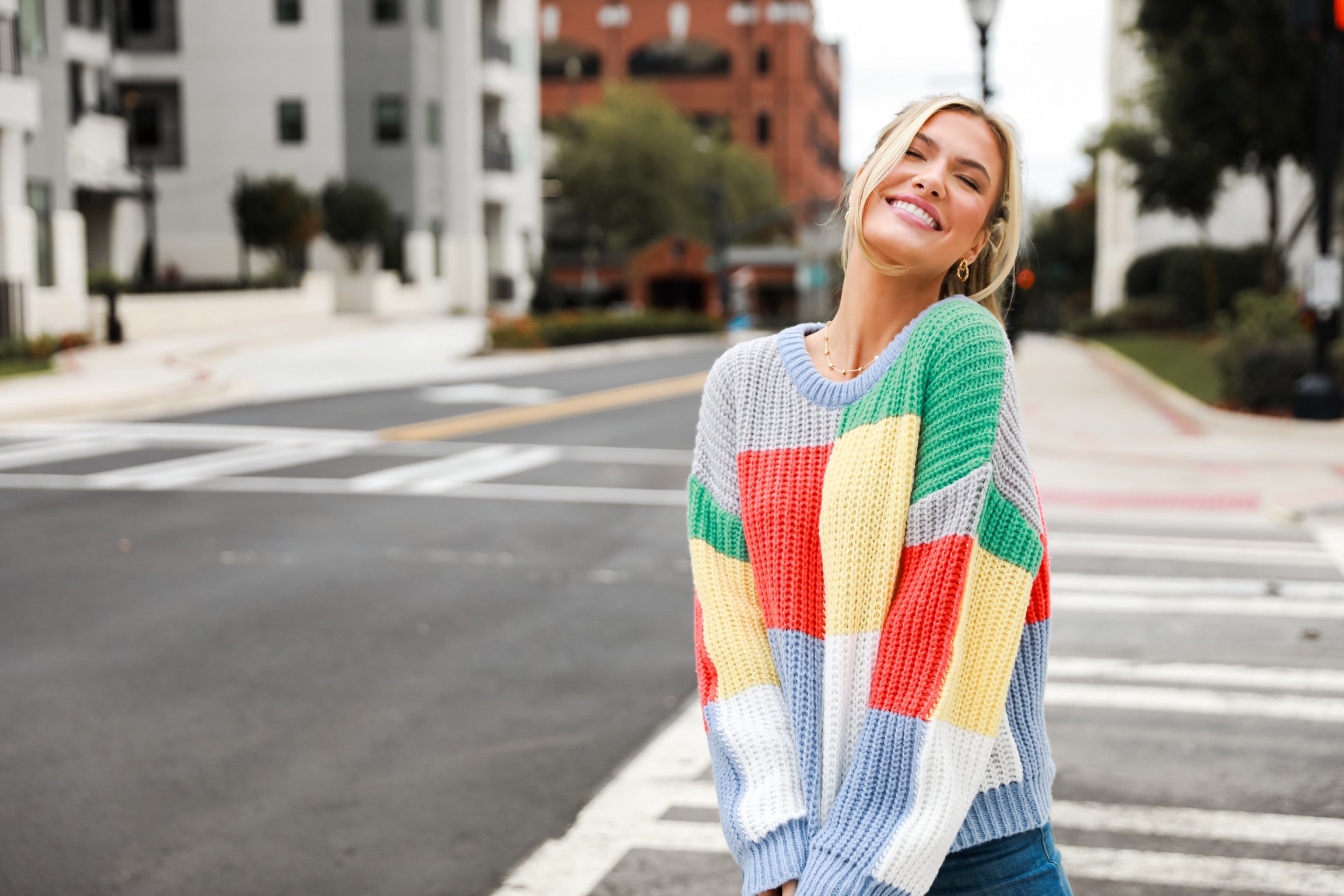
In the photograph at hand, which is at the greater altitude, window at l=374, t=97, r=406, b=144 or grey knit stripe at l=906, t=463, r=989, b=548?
window at l=374, t=97, r=406, b=144

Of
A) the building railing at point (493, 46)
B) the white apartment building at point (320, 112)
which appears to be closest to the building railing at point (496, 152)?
the white apartment building at point (320, 112)

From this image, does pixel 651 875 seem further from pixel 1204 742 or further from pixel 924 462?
pixel 924 462

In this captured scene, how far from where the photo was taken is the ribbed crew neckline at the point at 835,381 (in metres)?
2.18

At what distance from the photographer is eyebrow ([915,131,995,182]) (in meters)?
2.25

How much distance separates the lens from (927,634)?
2.04 metres

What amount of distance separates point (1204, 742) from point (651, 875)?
2706 mm

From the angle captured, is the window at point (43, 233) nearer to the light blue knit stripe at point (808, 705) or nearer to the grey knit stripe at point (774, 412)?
the grey knit stripe at point (774, 412)

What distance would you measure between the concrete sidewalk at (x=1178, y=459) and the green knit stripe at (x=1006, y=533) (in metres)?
11.0

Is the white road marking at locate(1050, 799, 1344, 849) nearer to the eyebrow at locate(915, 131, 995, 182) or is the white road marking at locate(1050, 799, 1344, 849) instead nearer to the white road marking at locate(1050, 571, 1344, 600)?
the eyebrow at locate(915, 131, 995, 182)

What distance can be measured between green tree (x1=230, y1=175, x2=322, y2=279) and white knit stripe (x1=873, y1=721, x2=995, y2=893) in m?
45.4

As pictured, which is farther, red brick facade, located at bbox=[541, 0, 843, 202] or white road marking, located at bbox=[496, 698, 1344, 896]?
red brick facade, located at bbox=[541, 0, 843, 202]

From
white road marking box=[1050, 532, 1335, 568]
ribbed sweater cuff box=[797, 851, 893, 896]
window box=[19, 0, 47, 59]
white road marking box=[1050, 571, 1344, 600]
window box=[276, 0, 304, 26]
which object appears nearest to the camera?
ribbed sweater cuff box=[797, 851, 893, 896]

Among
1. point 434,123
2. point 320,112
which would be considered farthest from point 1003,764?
point 434,123

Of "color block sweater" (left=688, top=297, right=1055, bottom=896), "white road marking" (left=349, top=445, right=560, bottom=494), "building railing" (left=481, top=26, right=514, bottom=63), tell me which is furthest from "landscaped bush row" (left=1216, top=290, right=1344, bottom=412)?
"building railing" (left=481, top=26, right=514, bottom=63)
